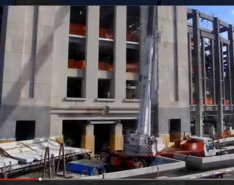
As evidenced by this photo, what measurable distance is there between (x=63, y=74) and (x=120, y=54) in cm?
601

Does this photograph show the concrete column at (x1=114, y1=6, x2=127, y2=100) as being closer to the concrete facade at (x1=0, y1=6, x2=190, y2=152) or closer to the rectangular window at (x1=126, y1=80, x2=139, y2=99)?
the concrete facade at (x1=0, y1=6, x2=190, y2=152)

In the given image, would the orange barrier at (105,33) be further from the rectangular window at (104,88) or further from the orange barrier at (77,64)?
the rectangular window at (104,88)

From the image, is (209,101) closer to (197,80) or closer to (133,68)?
(197,80)

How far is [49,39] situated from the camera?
27.9 metres

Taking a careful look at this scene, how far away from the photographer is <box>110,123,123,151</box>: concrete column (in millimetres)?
31330

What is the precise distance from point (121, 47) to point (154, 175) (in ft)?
55.1

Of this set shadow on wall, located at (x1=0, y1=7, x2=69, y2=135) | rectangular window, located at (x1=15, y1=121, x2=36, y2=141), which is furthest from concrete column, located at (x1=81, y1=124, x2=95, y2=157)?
shadow on wall, located at (x1=0, y1=7, x2=69, y2=135)

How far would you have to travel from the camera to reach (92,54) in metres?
30.5

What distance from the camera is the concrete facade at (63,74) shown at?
2653 cm

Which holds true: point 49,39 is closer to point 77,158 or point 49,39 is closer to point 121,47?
point 121,47

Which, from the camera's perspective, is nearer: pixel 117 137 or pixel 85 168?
pixel 85 168

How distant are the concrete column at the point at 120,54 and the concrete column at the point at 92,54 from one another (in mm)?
2091
